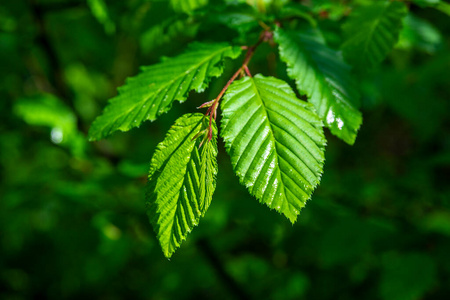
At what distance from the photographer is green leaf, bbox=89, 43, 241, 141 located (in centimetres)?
63

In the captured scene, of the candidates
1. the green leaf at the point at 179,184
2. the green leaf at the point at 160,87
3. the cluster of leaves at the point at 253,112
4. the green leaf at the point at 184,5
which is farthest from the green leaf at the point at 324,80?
the green leaf at the point at 184,5

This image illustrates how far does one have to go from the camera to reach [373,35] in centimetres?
75

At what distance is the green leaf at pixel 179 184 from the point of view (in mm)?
527

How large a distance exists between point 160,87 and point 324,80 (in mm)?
312

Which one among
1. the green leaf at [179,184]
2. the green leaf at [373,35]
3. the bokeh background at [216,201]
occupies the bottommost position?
the bokeh background at [216,201]

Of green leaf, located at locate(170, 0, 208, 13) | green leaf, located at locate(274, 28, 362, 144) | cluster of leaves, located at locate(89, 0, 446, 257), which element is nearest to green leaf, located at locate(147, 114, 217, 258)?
cluster of leaves, located at locate(89, 0, 446, 257)

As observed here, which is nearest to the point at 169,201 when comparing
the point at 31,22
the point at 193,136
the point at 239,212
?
the point at 193,136

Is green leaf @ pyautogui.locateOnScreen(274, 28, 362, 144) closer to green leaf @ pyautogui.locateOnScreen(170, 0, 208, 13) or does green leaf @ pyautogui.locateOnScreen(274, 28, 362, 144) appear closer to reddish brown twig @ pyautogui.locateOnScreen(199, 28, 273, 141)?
reddish brown twig @ pyautogui.locateOnScreen(199, 28, 273, 141)

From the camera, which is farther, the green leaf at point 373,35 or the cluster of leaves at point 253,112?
the green leaf at point 373,35

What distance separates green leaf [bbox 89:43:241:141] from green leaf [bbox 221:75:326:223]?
0.27 feet

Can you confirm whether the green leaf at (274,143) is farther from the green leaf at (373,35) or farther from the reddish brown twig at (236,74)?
the green leaf at (373,35)

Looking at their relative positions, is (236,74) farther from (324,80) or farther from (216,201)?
(216,201)

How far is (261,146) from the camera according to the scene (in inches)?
22.6

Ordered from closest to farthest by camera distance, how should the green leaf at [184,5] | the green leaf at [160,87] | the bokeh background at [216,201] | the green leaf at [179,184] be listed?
the green leaf at [179,184] → the green leaf at [160,87] → the green leaf at [184,5] → the bokeh background at [216,201]
